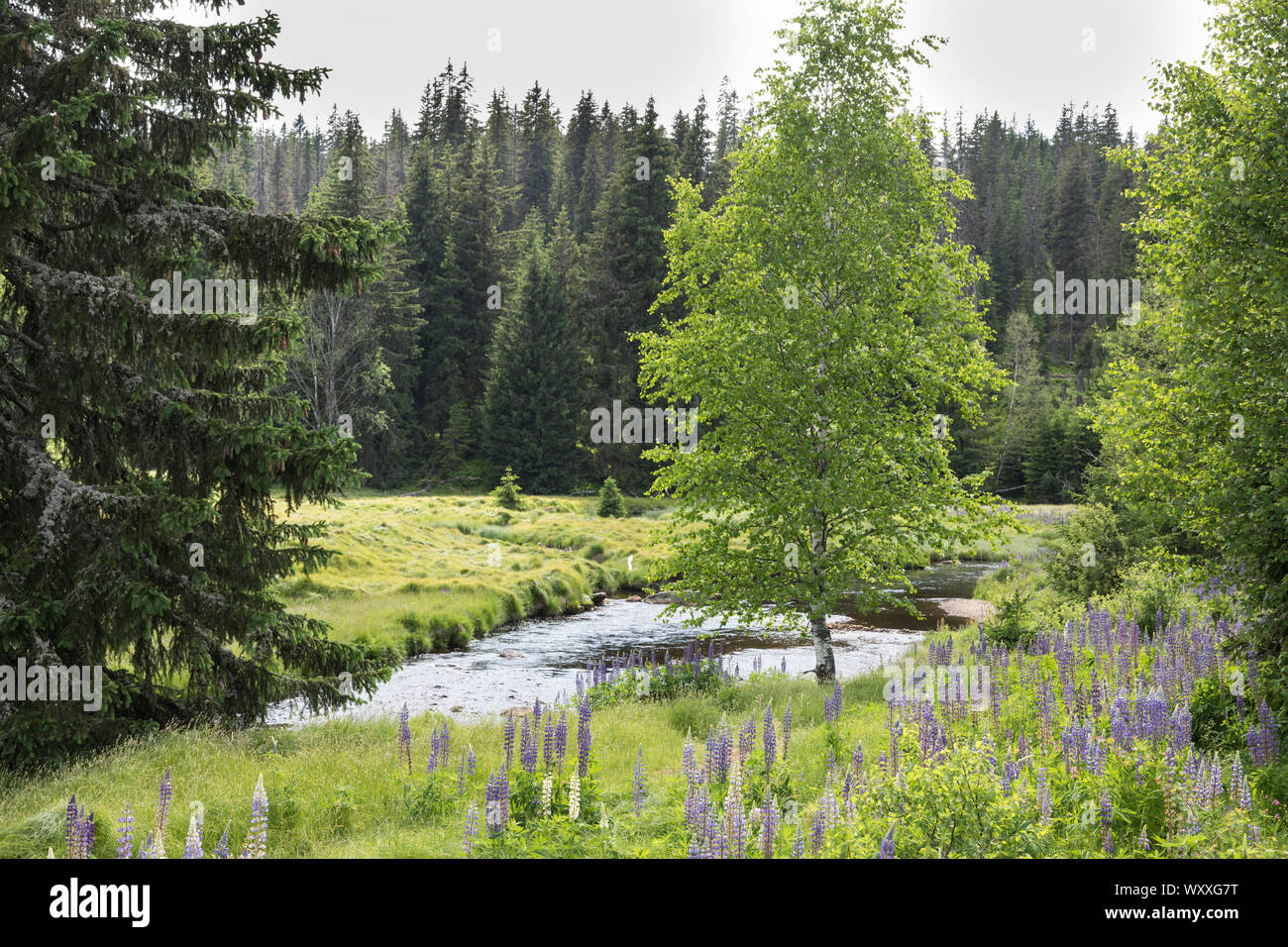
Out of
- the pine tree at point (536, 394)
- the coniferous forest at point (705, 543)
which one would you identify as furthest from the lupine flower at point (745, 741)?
the pine tree at point (536, 394)

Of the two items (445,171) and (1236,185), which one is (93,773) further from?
(445,171)

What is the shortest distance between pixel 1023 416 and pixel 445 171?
50197 mm

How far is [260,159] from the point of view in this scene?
12338 cm

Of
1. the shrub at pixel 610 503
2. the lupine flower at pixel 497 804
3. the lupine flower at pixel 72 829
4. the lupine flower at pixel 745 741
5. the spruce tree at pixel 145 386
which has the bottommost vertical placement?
the shrub at pixel 610 503

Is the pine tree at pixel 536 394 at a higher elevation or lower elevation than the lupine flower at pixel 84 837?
higher

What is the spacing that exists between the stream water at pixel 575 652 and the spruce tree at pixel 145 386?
3.71 metres

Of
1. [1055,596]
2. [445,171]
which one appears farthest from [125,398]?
[445,171]

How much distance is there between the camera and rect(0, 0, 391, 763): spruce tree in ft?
24.8

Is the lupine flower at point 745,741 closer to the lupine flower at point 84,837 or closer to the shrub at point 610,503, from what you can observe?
the lupine flower at point 84,837

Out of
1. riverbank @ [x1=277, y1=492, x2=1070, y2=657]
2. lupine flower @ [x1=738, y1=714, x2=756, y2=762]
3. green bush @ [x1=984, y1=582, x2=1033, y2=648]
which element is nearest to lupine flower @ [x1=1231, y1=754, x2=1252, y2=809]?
lupine flower @ [x1=738, y1=714, x2=756, y2=762]

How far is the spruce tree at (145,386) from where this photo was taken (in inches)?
298

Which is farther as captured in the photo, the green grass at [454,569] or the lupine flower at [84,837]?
the green grass at [454,569]

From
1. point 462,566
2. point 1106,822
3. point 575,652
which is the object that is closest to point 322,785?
point 1106,822
